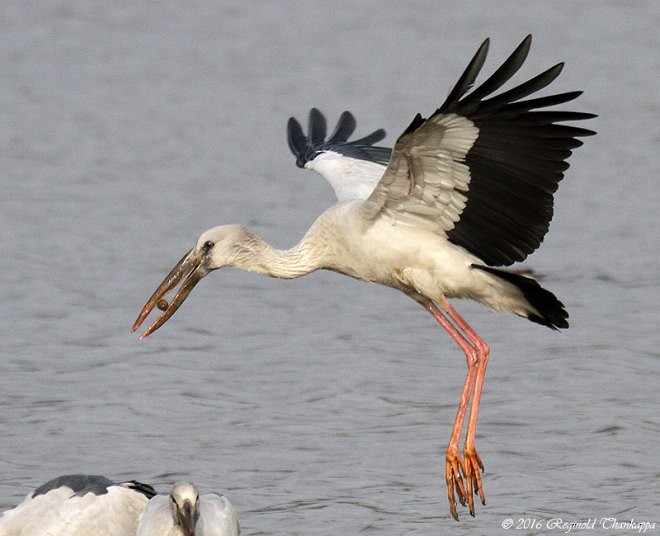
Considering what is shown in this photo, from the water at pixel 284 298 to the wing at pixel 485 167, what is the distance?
1583 mm

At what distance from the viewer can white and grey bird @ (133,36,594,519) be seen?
351 inches

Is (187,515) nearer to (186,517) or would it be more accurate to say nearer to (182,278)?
(186,517)

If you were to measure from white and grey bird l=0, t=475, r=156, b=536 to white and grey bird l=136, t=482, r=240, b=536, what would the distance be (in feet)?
0.62

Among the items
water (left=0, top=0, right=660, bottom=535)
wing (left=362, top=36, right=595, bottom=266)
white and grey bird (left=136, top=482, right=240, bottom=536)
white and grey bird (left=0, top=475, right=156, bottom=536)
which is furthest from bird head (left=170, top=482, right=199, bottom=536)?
wing (left=362, top=36, right=595, bottom=266)

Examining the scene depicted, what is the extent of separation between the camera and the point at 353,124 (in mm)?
13242

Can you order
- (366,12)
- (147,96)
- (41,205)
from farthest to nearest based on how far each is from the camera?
1. (366,12)
2. (147,96)
3. (41,205)

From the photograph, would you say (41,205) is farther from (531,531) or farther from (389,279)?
(531,531)

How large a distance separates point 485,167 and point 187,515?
253 cm

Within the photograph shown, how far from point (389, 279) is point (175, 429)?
1.88 meters

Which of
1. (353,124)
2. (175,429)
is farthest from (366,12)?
(175,429)

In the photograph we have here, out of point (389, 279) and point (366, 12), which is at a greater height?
point (366, 12)

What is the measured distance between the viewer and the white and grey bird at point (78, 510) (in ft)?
28.2

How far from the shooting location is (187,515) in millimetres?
8164

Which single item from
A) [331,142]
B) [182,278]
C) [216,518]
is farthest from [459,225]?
[331,142]
